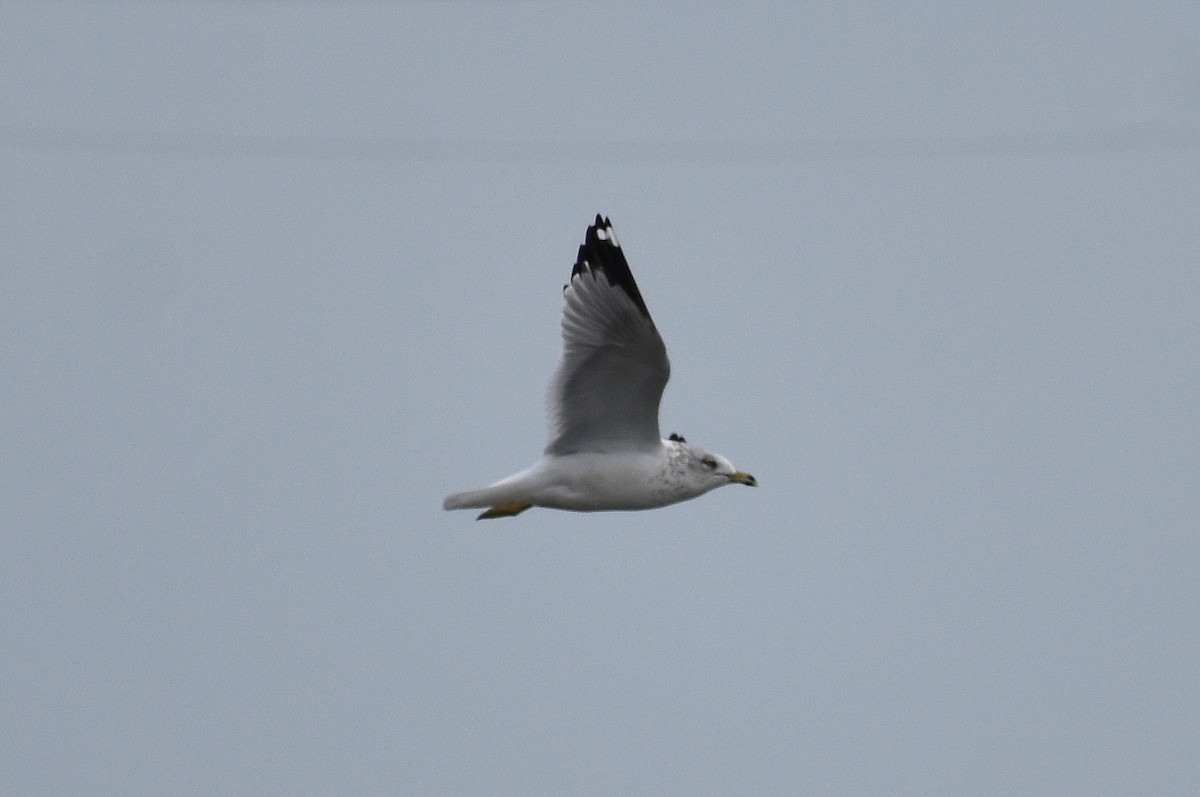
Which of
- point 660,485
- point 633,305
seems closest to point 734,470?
point 660,485

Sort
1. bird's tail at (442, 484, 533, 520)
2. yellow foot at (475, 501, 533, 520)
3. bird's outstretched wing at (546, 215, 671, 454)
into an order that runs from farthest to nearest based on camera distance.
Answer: yellow foot at (475, 501, 533, 520)
bird's tail at (442, 484, 533, 520)
bird's outstretched wing at (546, 215, 671, 454)

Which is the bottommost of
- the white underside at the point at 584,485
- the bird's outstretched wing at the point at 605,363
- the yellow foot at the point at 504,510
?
the yellow foot at the point at 504,510

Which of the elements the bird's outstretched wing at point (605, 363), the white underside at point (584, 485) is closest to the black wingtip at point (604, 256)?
the bird's outstretched wing at point (605, 363)

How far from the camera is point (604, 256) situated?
10.3 metres

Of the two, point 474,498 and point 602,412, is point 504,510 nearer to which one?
point 474,498

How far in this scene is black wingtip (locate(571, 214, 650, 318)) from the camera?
404 inches

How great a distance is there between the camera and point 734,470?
35.7 feet

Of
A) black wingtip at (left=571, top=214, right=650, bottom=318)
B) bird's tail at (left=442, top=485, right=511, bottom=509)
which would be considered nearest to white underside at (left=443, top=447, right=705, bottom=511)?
bird's tail at (left=442, top=485, right=511, bottom=509)

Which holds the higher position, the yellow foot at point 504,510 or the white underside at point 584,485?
the white underside at point 584,485

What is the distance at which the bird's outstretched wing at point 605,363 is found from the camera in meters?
10.2

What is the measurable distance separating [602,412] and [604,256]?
0.80 metres

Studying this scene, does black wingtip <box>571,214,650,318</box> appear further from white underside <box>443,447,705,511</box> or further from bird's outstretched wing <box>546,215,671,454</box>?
white underside <box>443,447,705,511</box>

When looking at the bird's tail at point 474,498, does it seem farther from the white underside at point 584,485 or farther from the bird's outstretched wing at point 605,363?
the bird's outstretched wing at point 605,363

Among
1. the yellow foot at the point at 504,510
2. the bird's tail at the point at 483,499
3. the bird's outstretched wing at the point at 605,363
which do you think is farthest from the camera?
the yellow foot at the point at 504,510
